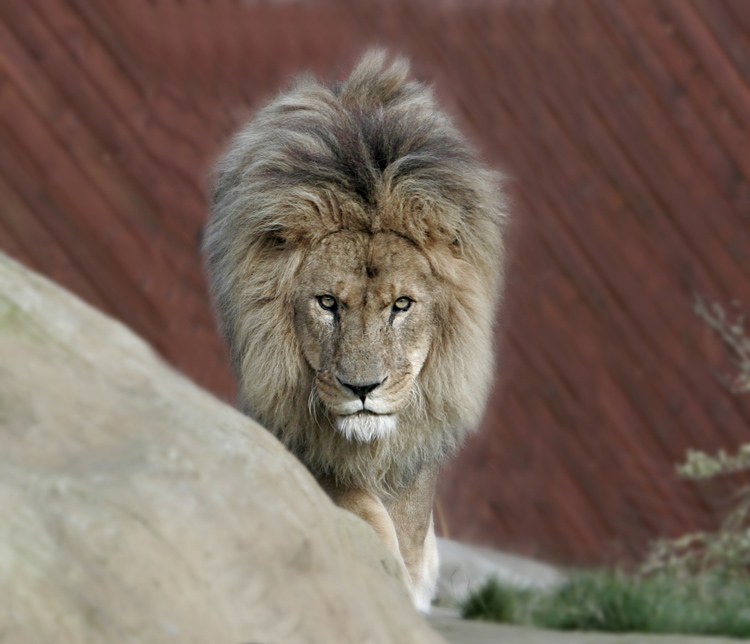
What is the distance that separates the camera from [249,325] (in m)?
3.63

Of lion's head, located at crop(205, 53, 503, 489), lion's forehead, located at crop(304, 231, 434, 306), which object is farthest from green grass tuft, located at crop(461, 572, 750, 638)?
lion's forehead, located at crop(304, 231, 434, 306)

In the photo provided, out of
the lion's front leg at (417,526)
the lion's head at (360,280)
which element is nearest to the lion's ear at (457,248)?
the lion's head at (360,280)

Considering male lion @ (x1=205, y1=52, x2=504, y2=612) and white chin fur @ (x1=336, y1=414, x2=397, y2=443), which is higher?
male lion @ (x1=205, y1=52, x2=504, y2=612)

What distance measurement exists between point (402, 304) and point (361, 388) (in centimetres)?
32

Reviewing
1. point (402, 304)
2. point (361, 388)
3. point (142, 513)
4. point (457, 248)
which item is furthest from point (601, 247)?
point (142, 513)

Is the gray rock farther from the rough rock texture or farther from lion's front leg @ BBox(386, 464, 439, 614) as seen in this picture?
the rough rock texture

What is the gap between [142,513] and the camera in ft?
6.40

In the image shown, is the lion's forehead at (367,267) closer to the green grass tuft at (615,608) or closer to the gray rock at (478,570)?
the green grass tuft at (615,608)

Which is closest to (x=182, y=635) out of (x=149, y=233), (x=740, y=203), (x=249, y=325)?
(x=249, y=325)

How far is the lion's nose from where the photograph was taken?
3.28 m

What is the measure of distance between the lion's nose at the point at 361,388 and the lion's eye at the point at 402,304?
255 mm

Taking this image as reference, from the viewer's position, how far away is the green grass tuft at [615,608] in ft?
11.5

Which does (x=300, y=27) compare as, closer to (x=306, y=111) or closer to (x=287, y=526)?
(x=306, y=111)

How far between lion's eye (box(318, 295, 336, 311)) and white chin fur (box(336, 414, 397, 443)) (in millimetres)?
323
